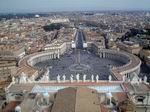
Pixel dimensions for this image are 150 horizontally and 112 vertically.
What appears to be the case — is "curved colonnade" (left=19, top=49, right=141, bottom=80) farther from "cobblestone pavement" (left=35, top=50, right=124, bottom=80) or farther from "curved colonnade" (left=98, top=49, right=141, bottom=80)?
"cobblestone pavement" (left=35, top=50, right=124, bottom=80)

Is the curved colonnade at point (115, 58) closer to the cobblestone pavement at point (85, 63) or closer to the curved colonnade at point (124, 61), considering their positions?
the curved colonnade at point (124, 61)

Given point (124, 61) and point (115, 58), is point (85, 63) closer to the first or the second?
point (124, 61)

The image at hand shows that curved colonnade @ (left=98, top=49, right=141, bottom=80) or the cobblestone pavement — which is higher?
curved colonnade @ (left=98, top=49, right=141, bottom=80)

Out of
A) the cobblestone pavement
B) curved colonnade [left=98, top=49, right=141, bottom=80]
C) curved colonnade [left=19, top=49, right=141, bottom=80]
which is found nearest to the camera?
curved colonnade [left=98, top=49, right=141, bottom=80]

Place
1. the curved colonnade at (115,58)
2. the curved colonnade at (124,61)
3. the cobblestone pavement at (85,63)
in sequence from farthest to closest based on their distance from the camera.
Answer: the cobblestone pavement at (85,63) < the curved colonnade at (115,58) < the curved colonnade at (124,61)

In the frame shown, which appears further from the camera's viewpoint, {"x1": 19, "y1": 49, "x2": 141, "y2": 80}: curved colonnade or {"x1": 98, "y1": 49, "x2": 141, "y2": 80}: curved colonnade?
{"x1": 19, "y1": 49, "x2": 141, "y2": 80}: curved colonnade

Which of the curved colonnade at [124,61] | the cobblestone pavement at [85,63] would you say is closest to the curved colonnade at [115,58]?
the curved colonnade at [124,61]

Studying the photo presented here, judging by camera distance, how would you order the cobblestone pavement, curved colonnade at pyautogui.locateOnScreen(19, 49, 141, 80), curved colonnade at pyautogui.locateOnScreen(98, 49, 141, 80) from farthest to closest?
the cobblestone pavement → curved colonnade at pyautogui.locateOnScreen(19, 49, 141, 80) → curved colonnade at pyautogui.locateOnScreen(98, 49, 141, 80)

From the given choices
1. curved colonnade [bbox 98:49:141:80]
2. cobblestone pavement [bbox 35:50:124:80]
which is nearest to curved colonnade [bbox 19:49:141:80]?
curved colonnade [bbox 98:49:141:80]

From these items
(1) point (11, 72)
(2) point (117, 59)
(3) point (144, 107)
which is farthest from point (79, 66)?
(3) point (144, 107)
